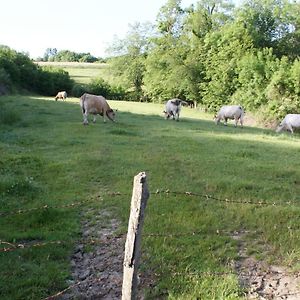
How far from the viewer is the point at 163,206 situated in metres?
7.63

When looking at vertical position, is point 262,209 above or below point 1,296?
above

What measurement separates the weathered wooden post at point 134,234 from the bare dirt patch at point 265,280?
6.55 ft

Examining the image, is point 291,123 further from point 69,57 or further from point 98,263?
point 69,57

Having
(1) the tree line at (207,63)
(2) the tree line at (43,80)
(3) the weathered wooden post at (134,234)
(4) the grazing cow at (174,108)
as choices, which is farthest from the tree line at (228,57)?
(3) the weathered wooden post at (134,234)

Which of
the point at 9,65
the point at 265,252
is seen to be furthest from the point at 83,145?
the point at 9,65

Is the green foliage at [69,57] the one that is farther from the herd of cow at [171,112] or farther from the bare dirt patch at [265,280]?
the bare dirt patch at [265,280]

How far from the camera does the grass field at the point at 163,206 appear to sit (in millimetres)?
5418

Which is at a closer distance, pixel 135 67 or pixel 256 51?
pixel 256 51

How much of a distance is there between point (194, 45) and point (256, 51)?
12.3m

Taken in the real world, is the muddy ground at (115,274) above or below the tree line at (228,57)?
below

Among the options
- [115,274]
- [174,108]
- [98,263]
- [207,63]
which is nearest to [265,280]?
[115,274]

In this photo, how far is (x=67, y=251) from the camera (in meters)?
6.07

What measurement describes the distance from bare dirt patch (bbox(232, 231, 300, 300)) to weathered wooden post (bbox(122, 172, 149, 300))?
6.55ft

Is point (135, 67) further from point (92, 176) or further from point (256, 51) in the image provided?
point (92, 176)
